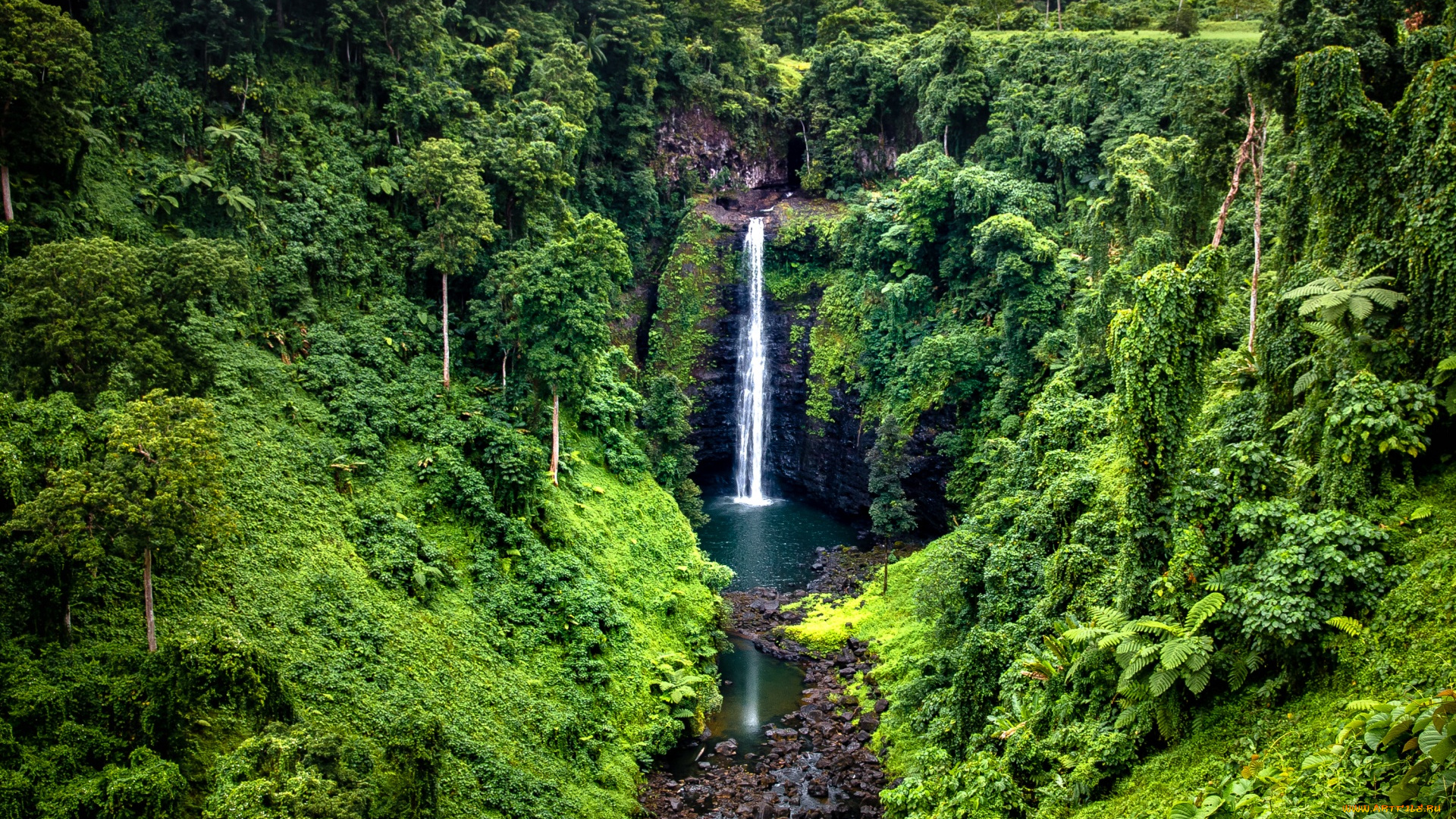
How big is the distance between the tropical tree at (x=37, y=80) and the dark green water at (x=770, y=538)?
27900 mm

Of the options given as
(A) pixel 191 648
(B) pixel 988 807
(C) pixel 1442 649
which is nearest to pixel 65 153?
(A) pixel 191 648

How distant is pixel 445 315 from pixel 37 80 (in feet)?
41.6

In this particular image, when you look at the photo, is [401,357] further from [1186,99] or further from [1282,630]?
[1186,99]

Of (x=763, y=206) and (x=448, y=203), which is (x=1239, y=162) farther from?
(x=763, y=206)

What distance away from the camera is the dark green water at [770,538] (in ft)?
127

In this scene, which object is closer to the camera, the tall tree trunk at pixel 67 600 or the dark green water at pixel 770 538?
the tall tree trunk at pixel 67 600

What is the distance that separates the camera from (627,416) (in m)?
37.7

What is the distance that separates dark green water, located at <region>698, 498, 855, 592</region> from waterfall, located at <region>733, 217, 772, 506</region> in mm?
1577

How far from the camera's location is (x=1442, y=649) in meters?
11.0

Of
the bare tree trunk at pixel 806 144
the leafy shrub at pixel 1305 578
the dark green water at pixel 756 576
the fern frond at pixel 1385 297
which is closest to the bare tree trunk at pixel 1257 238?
the fern frond at pixel 1385 297

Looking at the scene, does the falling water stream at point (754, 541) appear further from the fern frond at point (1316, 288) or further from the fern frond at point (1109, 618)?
the fern frond at point (1316, 288)

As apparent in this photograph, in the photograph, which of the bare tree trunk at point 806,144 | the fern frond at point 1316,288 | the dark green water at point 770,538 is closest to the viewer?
the fern frond at point 1316,288

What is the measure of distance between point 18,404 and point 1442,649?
24.9m

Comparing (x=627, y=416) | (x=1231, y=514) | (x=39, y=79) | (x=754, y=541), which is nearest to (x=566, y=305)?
(x=627, y=416)
